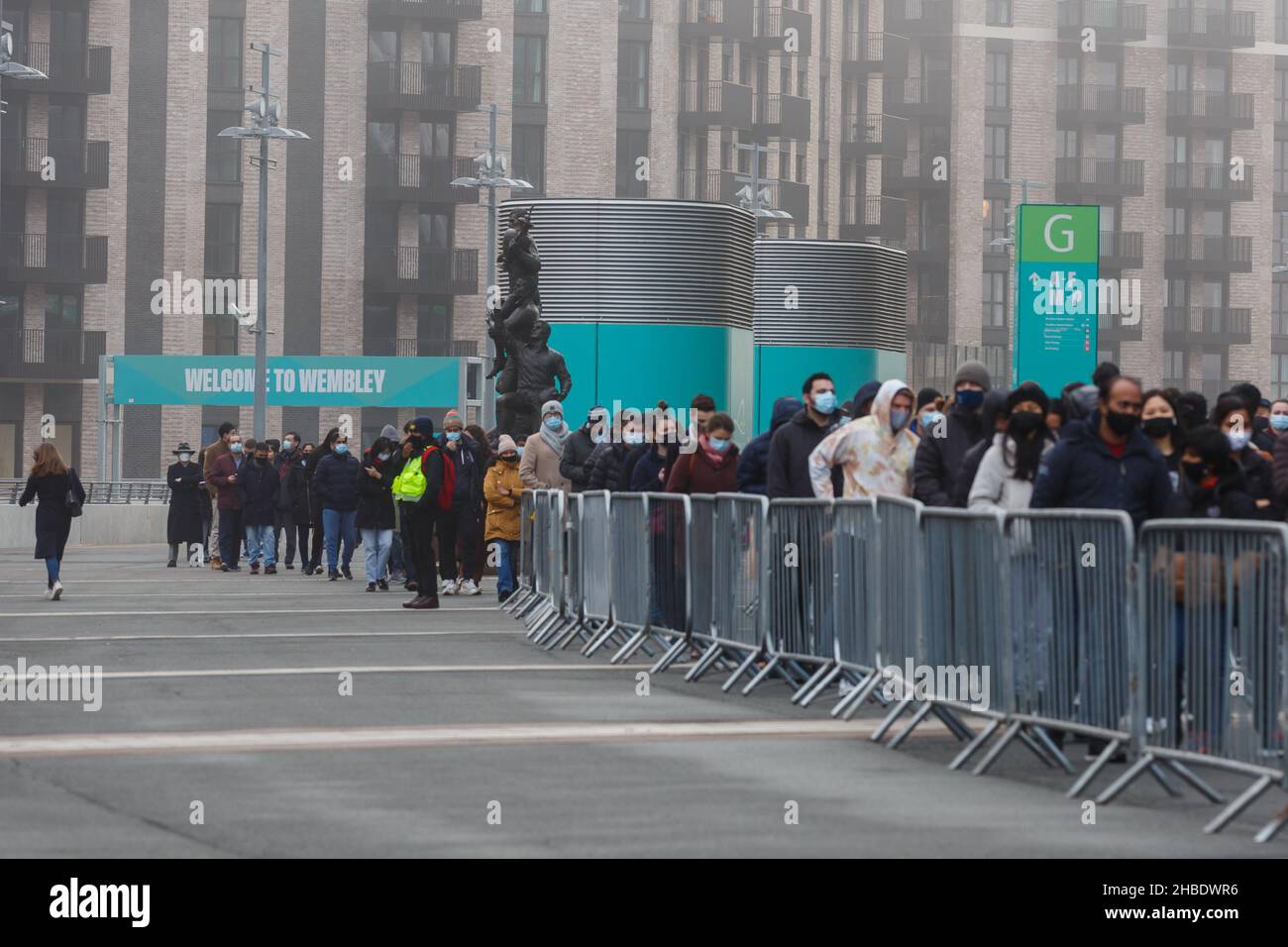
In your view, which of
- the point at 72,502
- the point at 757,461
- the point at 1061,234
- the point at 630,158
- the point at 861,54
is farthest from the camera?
the point at 861,54

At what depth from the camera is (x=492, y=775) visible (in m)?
10.1

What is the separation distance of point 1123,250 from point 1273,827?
84.8 metres

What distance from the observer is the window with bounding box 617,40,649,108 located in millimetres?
76000

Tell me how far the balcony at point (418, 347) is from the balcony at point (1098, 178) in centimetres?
2797

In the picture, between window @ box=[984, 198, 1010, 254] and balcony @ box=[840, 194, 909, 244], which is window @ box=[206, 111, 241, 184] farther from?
window @ box=[984, 198, 1010, 254]

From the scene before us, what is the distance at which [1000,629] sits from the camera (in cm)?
1034

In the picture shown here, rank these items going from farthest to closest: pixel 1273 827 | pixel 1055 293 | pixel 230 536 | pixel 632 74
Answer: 1. pixel 632 74
2. pixel 230 536
3. pixel 1055 293
4. pixel 1273 827

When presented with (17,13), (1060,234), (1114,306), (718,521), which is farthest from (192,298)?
(718,521)

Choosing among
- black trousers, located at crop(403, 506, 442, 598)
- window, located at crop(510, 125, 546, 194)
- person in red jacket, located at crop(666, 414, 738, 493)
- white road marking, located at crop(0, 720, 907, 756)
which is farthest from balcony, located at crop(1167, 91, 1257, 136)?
white road marking, located at crop(0, 720, 907, 756)

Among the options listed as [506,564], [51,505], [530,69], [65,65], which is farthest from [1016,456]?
[530,69]

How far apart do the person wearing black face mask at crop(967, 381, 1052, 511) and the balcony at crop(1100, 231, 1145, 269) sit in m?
80.0

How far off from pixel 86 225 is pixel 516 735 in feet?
193

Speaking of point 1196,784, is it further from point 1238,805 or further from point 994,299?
point 994,299

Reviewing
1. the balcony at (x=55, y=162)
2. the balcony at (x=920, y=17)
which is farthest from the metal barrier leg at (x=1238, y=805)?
the balcony at (x=920, y=17)
